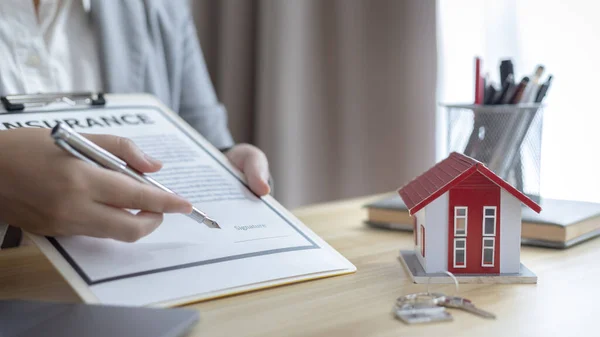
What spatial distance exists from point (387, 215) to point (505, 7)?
65 centimetres

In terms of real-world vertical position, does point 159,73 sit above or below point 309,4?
below

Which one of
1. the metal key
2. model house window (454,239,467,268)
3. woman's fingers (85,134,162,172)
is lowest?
the metal key

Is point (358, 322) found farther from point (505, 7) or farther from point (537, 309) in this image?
point (505, 7)

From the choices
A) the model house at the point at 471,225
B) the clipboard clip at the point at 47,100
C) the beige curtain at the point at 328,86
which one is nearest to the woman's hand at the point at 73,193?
the clipboard clip at the point at 47,100

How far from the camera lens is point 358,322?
1.72 feet

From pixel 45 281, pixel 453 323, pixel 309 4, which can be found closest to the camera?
pixel 453 323

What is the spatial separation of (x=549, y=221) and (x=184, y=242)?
0.43 metres

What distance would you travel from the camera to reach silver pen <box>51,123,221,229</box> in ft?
1.77

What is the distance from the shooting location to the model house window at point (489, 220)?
0.63 meters

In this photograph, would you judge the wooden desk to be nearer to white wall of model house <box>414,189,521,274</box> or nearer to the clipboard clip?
white wall of model house <box>414,189,521,274</box>

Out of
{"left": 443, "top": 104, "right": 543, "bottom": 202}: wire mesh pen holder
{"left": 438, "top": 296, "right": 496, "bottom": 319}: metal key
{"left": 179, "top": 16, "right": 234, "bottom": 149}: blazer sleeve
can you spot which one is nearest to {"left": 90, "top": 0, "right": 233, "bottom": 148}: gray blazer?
{"left": 179, "top": 16, "right": 234, "bottom": 149}: blazer sleeve

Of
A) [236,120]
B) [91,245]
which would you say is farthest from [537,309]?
[236,120]

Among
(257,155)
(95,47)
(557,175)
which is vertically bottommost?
(557,175)

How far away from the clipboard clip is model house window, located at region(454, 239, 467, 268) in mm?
443
